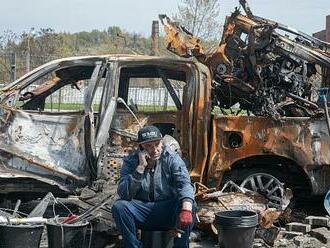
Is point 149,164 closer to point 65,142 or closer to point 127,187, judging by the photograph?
point 127,187

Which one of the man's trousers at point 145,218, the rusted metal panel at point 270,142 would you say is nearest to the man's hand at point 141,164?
the man's trousers at point 145,218

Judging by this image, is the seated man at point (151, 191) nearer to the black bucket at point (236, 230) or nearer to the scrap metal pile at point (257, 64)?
the black bucket at point (236, 230)

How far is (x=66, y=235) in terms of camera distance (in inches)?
218

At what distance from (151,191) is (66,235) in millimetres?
931

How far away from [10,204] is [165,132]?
6.49 feet

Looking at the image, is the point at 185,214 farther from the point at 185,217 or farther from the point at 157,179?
the point at 157,179

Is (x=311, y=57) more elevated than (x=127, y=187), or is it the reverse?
(x=311, y=57)

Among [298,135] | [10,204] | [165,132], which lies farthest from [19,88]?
[298,135]

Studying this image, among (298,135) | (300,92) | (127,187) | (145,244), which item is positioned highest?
(300,92)

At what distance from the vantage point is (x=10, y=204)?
6.73 m

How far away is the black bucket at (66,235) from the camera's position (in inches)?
217

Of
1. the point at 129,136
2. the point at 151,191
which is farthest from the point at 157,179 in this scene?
the point at 129,136

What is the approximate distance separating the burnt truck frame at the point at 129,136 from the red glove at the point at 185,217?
173 centimetres

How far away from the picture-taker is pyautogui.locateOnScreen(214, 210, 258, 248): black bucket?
5609mm
